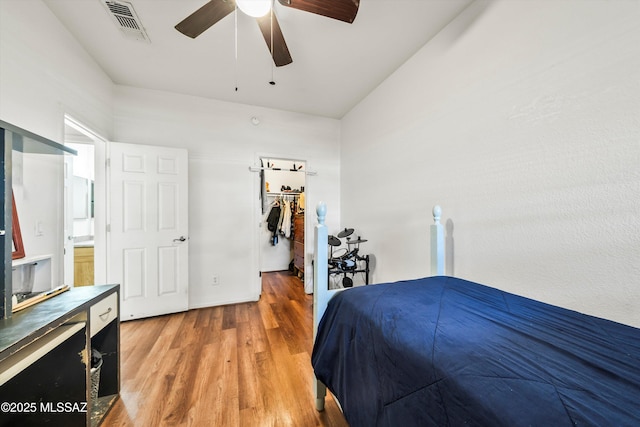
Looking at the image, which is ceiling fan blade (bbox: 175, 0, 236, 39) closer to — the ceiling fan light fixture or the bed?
the ceiling fan light fixture

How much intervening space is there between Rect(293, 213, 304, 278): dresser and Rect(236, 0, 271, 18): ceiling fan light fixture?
308 centimetres

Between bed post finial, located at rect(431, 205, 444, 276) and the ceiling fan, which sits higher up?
the ceiling fan

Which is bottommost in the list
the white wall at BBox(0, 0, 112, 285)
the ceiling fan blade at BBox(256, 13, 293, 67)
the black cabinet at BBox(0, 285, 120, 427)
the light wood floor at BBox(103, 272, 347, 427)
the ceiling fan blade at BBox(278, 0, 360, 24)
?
the light wood floor at BBox(103, 272, 347, 427)

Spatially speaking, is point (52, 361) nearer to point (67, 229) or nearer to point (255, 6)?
point (67, 229)

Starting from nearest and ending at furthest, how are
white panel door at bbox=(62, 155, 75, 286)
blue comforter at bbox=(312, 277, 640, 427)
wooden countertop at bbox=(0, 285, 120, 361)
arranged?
blue comforter at bbox=(312, 277, 640, 427)
wooden countertop at bbox=(0, 285, 120, 361)
white panel door at bbox=(62, 155, 75, 286)

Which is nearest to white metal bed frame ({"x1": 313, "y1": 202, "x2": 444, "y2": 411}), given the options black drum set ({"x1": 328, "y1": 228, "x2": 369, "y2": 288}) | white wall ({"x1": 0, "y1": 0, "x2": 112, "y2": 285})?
black drum set ({"x1": 328, "y1": 228, "x2": 369, "y2": 288})

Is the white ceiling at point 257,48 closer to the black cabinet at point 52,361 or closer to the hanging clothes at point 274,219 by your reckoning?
the black cabinet at point 52,361

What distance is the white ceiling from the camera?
1.71 m

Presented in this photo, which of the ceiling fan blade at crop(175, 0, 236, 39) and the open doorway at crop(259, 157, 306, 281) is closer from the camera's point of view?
the ceiling fan blade at crop(175, 0, 236, 39)

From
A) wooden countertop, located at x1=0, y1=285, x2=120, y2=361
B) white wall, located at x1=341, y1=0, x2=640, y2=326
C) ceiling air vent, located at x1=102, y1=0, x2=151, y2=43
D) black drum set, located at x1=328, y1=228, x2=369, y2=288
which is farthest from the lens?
black drum set, located at x1=328, y1=228, x2=369, y2=288

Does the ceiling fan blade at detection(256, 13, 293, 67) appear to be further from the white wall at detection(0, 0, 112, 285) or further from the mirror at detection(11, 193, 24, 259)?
the mirror at detection(11, 193, 24, 259)

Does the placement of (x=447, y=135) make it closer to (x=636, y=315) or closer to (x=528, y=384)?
(x=636, y=315)

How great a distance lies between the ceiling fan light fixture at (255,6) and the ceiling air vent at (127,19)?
100 cm

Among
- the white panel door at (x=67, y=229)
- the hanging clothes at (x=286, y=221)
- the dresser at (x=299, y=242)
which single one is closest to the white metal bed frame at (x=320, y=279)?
the white panel door at (x=67, y=229)
